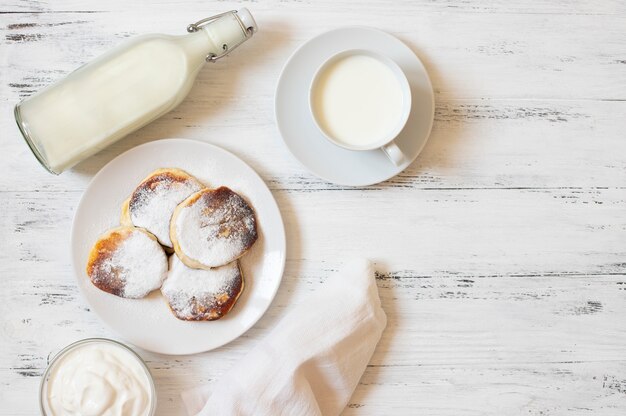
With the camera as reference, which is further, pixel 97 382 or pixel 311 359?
pixel 311 359

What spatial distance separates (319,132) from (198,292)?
35 centimetres

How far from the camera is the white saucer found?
3.74 feet

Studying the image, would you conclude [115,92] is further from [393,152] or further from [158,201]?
[393,152]

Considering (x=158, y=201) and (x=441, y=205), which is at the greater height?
(x=158, y=201)

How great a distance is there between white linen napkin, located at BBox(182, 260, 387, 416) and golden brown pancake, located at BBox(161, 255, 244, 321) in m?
0.11

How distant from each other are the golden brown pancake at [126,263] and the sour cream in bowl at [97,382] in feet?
0.31

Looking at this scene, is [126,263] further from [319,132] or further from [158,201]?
[319,132]

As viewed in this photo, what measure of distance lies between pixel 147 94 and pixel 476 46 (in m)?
0.61

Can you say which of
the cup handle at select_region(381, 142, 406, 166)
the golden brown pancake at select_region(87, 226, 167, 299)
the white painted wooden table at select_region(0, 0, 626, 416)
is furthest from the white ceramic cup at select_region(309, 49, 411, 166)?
the golden brown pancake at select_region(87, 226, 167, 299)

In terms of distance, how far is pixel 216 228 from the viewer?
1098mm

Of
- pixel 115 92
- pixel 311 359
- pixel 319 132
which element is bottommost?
pixel 311 359

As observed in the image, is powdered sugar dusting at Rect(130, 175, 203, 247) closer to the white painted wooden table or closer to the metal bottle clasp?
the white painted wooden table

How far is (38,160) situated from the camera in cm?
107

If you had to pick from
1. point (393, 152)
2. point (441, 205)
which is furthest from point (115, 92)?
point (441, 205)
